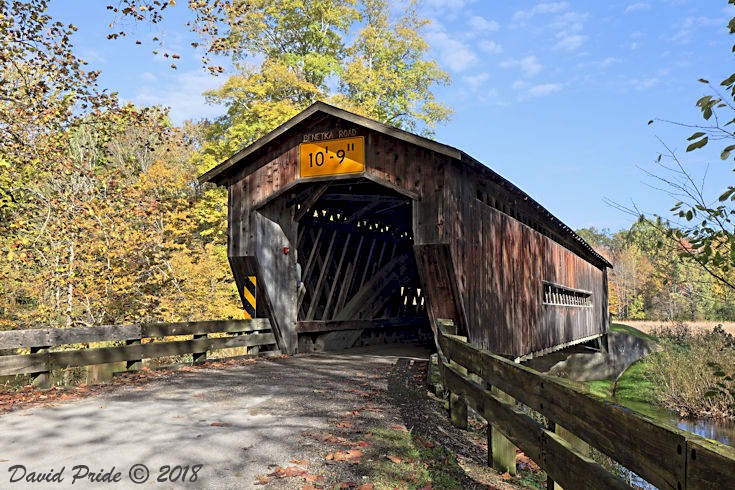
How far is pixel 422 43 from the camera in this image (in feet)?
89.0

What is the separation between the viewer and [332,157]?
→ 10555 millimetres

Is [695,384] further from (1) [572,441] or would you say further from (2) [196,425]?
(2) [196,425]

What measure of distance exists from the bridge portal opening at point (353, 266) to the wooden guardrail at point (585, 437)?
278 inches

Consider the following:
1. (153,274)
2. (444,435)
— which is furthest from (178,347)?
(153,274)

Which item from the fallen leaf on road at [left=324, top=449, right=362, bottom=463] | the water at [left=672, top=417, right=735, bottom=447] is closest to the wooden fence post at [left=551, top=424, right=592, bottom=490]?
the fallen leaf on road at [left=324, top=449, right=362, bottom=463]

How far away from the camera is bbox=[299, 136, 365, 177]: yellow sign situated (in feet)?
33.6

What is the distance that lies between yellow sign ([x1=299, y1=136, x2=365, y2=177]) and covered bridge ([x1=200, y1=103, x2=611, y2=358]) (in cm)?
2

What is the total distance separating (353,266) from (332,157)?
4.33 metres

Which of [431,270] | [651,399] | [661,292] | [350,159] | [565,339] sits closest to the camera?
[431,270]

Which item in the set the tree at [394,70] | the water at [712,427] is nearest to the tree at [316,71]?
the tree at [394,70]

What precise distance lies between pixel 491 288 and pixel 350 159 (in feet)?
12.7

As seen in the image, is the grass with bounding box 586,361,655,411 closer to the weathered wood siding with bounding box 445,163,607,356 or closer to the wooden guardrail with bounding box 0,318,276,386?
the weathered wood siding with bounding box 445,163,607,356

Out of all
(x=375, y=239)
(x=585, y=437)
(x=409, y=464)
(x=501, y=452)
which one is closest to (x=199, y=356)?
(x=375, y=239)

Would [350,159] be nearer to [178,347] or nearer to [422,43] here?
[178,347]
